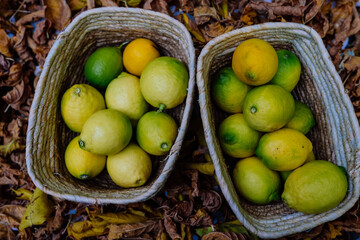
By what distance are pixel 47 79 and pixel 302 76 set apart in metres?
0.89

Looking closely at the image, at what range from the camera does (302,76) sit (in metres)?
1.05

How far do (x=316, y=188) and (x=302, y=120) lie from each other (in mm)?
236

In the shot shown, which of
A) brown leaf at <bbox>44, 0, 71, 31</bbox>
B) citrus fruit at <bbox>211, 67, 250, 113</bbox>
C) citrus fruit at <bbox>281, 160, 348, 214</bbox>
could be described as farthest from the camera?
brown leaf at <bbox>44, 0, 71, 31</bbox>

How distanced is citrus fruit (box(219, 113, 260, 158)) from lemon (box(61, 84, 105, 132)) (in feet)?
1.43

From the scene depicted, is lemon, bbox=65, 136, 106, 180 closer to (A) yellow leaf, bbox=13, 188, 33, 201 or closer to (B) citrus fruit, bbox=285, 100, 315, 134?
(A) yellow leaf, bbox=13, 188, 33, 201

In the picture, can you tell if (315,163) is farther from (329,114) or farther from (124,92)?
(124,92)

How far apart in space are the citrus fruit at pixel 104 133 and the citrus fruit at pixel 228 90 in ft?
1.05

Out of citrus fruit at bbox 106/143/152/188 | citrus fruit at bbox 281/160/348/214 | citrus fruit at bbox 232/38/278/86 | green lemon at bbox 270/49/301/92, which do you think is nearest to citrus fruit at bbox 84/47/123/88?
citrus fruit at bbox 106/143/152/188

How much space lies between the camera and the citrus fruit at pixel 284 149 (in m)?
0.87

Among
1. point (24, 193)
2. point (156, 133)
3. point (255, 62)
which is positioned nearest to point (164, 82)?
point (156, 133)

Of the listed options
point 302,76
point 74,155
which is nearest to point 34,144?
point 74,155

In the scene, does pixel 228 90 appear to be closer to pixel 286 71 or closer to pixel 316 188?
pixel 286 71

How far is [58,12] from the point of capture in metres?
1.24

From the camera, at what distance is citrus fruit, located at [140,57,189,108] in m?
0.90
